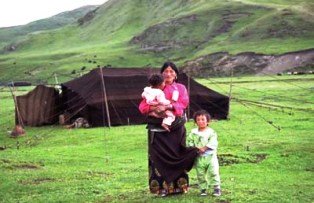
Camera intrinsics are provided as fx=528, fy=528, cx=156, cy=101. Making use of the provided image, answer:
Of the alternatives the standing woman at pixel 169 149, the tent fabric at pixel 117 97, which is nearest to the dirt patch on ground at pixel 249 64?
→ the tent fabric at pixel 117 97

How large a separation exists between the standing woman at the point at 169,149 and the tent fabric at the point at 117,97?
660 inches

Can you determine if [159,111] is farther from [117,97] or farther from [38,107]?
[38,107]

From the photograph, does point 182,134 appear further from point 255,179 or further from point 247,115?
point 247,115

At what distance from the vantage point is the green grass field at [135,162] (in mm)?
10281

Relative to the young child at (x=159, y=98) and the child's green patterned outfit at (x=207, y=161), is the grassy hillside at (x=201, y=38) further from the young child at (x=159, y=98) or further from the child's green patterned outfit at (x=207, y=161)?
the young child at (x=159, y=98)

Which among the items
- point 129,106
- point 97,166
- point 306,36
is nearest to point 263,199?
point 97,166

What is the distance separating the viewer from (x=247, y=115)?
28.4 meters

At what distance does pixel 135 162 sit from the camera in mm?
15617

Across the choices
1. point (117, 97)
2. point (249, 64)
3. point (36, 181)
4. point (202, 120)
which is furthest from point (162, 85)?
point (249, 64)

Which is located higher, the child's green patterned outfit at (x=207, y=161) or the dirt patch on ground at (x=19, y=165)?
the child's green patterned outfit at (x=207, y=161)

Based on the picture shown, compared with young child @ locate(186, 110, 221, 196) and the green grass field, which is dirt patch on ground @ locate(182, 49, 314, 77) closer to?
the green grass field

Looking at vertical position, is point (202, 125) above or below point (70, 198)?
above

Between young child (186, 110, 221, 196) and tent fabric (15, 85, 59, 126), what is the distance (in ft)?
67.1

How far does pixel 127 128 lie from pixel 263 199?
639 inches
